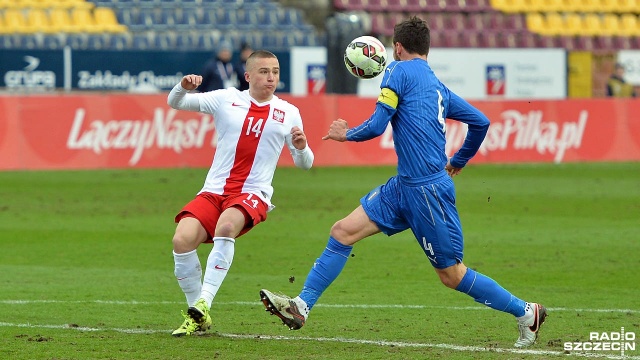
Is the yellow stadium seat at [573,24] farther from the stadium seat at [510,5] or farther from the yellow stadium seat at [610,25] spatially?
the stadium seat at [510,5]

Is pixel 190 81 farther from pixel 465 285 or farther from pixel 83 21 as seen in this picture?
pixel 83 21

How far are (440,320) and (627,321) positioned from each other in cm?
132

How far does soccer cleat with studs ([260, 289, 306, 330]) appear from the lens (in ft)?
23.4

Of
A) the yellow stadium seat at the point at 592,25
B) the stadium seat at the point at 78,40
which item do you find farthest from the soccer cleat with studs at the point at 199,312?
the yellow stadium seat at the point at 592,25

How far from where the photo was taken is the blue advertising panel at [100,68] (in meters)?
25.1

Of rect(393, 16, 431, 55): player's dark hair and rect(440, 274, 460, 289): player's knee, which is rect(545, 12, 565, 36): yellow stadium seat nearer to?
rect(393, 16, 431, 55): player's dark hair

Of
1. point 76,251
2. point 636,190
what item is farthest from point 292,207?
point 636,190

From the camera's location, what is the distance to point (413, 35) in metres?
7.18

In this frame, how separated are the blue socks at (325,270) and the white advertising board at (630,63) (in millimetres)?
24605

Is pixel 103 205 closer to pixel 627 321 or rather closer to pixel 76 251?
pixel 76 251

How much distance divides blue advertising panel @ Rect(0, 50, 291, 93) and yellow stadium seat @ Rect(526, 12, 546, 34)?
28.0 ft

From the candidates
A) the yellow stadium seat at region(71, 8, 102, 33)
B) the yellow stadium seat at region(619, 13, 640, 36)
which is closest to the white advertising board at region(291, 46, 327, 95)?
the yellow stadium seat at region(71, 8, 102, 33)

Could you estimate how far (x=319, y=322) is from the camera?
8.28 m

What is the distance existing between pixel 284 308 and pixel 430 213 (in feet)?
3.54
